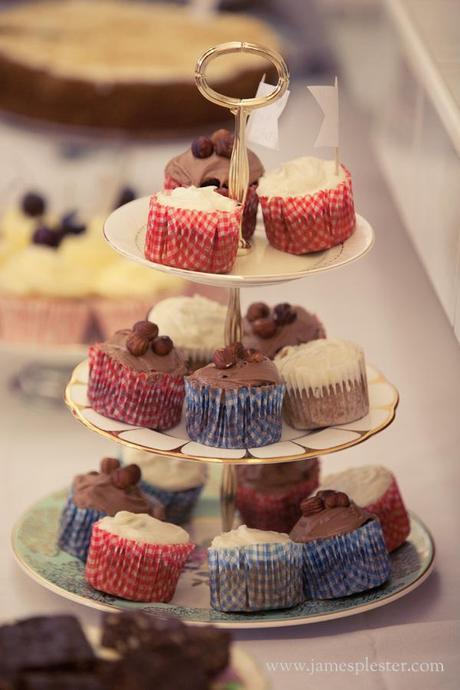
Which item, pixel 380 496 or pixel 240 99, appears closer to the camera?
pixel 240 99

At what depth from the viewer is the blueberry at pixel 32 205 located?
11.2ft

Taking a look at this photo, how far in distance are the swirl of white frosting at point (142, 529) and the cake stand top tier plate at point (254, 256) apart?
1.49 ft

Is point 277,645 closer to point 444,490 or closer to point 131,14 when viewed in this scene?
point 444,490

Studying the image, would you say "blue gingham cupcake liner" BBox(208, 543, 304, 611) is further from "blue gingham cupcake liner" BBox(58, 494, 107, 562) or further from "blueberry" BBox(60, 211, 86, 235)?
"blueberry" BBox(60, 211, 86, 235)

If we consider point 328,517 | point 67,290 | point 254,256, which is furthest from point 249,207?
point 67,290

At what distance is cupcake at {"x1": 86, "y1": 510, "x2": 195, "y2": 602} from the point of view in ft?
7.22

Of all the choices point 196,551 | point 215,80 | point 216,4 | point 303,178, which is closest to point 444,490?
point 196,551

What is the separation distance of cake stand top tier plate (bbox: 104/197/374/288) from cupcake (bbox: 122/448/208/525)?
1.67ft

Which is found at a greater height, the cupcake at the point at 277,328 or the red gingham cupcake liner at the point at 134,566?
the cupcake at the point at 277,328

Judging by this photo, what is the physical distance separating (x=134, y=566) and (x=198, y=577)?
186 millimetres

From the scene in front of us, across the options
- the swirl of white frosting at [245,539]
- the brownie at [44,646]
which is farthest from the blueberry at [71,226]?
the brownie at [44,646]

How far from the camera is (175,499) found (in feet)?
8.22

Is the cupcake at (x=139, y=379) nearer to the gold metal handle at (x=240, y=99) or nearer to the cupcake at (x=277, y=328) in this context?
the cupcake at (x=277, y=328)

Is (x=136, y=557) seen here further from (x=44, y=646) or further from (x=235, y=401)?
(x=44, y=646)
